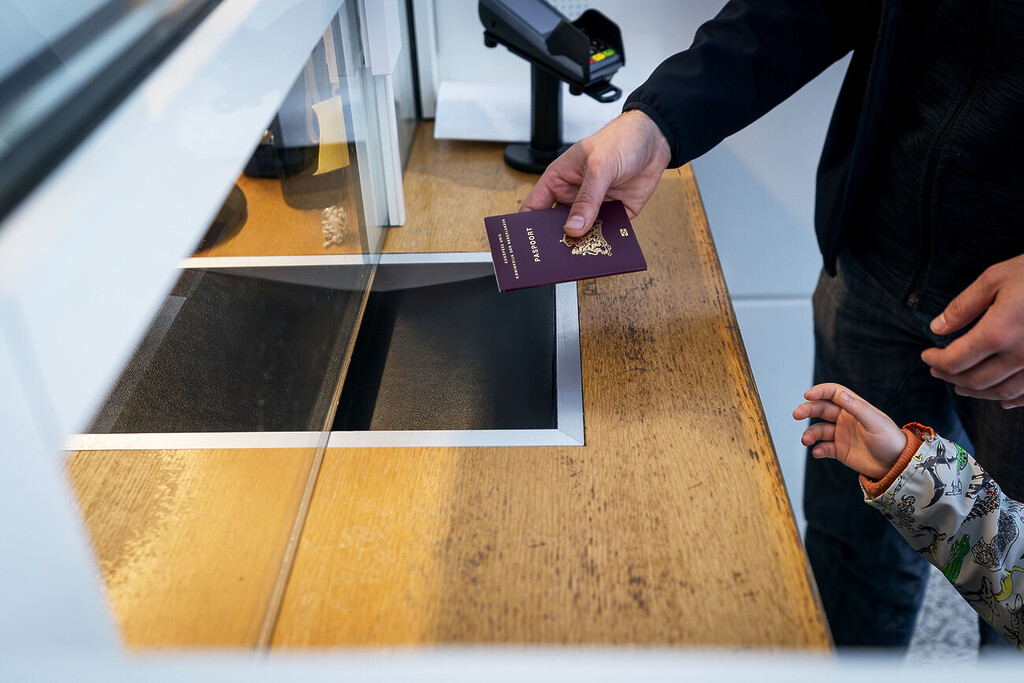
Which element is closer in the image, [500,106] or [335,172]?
[335,172]

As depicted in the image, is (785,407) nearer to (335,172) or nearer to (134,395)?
(335,172)

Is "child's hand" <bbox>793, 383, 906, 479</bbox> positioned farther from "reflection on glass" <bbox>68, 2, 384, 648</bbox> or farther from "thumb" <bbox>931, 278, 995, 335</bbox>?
"reflection on glass" <bbox>68, 2, 384, 648</bbox>

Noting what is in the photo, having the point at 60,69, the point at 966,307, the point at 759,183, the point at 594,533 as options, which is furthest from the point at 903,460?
the point at 759,183

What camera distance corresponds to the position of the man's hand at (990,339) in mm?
719

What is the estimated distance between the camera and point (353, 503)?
0.67 meters

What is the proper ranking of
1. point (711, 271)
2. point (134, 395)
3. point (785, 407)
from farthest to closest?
point (785, 407)
point (711, 271)
point (134, 395)

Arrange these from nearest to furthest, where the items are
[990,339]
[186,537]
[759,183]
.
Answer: [186,537] < [990,339] < [759,183]

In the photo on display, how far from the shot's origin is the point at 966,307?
768 mm

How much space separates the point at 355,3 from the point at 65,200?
0.71 meters

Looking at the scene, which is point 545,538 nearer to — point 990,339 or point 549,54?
point 990,339

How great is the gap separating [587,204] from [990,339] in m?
0.43

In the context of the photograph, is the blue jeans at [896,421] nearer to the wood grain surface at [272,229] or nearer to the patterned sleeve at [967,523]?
the patterned sleeve at [967,523]

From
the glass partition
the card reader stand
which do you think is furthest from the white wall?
the glass partition

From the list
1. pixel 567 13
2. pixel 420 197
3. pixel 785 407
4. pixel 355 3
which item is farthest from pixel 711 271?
pixel 785 407
